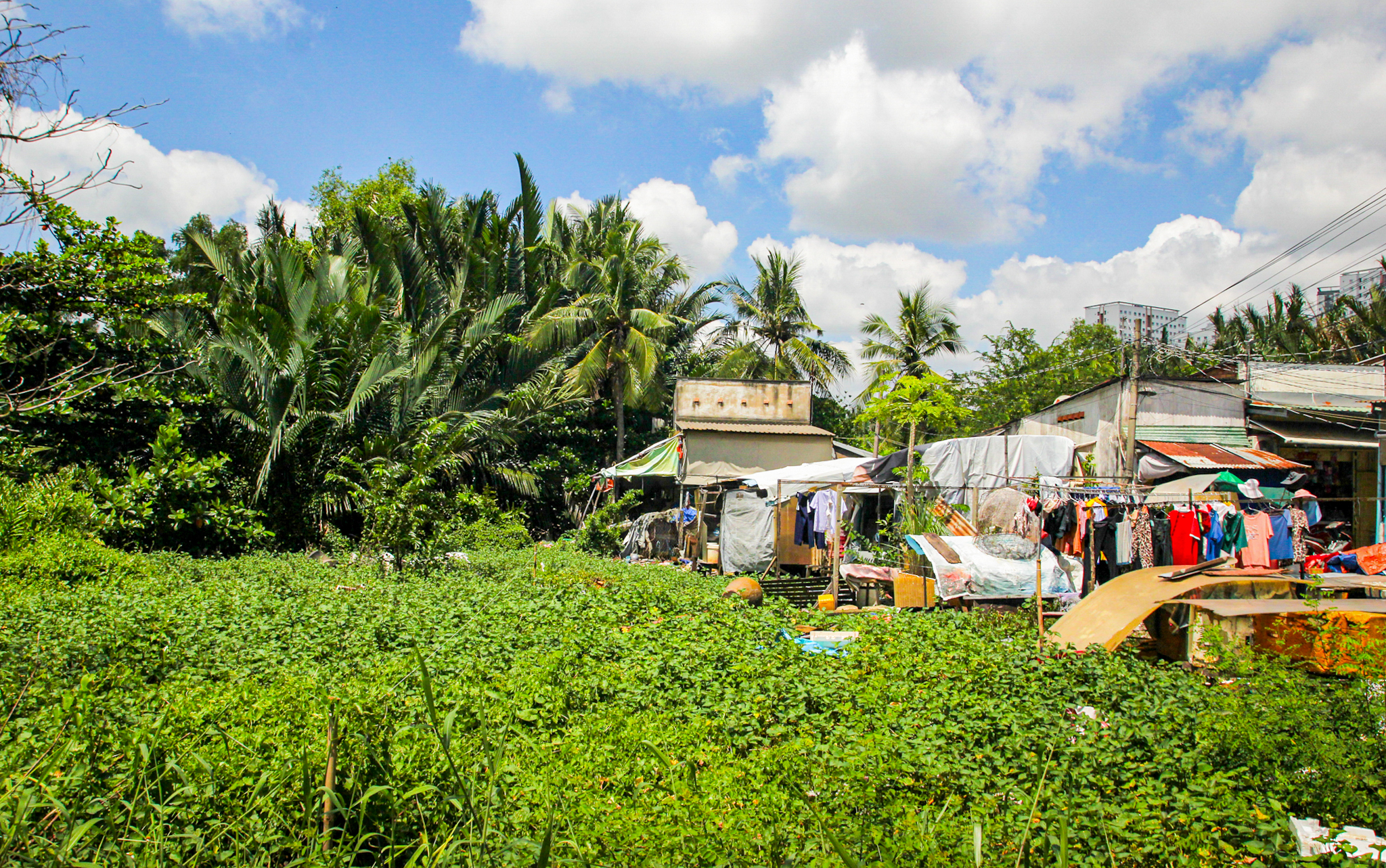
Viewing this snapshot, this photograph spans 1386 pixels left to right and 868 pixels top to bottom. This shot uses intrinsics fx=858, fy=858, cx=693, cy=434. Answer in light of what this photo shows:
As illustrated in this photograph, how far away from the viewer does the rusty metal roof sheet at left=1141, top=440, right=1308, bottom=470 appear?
12344mm

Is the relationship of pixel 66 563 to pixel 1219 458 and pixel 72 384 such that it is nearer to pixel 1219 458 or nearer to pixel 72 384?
pixel 72 384

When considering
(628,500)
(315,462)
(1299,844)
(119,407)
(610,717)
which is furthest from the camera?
(628,500)

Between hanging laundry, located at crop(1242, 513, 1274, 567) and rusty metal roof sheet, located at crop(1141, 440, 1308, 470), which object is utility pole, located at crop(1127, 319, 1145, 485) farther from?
hanging laundry, located at crop(1242, 513, 1274, 567)

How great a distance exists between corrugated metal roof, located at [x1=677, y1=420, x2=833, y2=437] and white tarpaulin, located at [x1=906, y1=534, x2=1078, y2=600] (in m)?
8.94

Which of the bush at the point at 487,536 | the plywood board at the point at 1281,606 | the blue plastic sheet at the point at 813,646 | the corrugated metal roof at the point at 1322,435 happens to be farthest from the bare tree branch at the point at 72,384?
the corrugated metal roof at the point at 1322,435

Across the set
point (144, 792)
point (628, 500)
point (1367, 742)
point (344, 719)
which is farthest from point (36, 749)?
point (628, 500)

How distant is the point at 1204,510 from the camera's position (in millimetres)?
10734

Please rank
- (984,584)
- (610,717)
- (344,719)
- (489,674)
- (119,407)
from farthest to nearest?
1. (119,407)
2. (984,584)
3. (489,674)
4. (610,717)
5. (344,719)

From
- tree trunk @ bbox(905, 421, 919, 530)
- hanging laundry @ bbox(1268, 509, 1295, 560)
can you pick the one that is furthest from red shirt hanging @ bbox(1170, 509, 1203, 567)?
tree trunk @ bbox(905, 421, 919, 530)

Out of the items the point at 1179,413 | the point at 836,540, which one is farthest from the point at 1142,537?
the point at 1179,413

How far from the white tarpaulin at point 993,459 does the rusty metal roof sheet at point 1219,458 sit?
5.54 ft

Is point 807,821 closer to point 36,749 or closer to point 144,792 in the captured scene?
point 144,792

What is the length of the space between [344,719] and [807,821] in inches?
83.6

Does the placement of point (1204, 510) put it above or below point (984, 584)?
above
